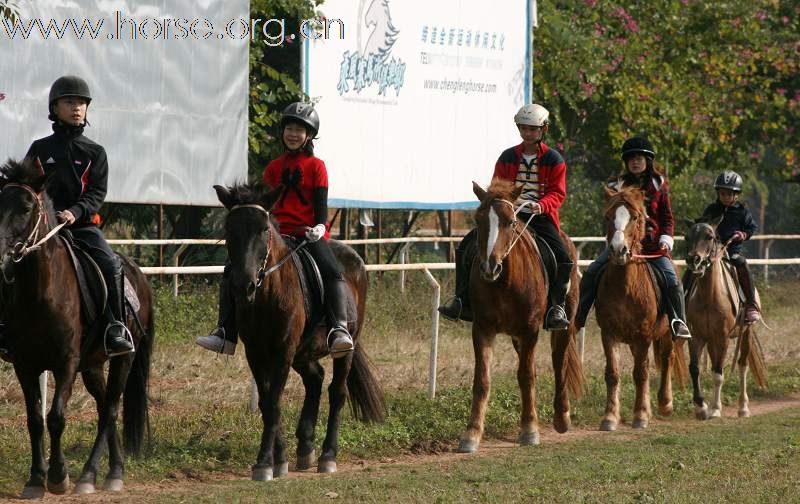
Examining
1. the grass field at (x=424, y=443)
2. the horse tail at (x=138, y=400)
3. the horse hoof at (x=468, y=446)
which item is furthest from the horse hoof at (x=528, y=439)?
the horse tail at (x=138, y=400)

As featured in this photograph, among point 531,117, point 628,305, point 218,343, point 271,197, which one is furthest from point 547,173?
point 218,343

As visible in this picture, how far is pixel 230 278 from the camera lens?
8.86m

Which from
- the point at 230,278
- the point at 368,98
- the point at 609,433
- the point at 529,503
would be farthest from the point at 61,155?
the point at 368,98

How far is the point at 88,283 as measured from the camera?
8.91m

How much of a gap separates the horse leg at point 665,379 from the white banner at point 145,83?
18.8 ft

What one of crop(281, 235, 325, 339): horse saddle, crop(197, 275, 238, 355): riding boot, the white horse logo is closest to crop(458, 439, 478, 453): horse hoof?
crop(281, 235, 325, 339): horse saddle

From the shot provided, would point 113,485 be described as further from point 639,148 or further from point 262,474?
point 639,148

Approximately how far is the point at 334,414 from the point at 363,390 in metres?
0.59

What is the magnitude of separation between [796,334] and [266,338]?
514 inches

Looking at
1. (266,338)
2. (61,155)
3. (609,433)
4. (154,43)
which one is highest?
(154,43)

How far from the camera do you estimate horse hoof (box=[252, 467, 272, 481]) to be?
905 cm

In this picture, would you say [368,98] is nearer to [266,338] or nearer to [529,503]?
[266,338]

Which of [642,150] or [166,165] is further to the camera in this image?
[166,165]

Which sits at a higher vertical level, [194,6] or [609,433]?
[194,6]
